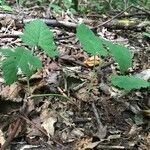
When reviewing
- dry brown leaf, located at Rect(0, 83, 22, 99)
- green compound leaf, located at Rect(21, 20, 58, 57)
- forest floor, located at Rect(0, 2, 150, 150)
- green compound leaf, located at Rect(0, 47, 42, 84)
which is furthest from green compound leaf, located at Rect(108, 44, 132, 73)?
dry brown leaf, located at Rect(0, 83, 22, 99)

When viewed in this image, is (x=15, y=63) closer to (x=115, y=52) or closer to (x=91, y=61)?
(x=115, y=52)

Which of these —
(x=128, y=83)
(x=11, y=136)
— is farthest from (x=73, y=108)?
(x=11, y=136)

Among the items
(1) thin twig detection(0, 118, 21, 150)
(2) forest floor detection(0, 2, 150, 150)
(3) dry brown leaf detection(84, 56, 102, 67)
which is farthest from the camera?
(3) dry brown leaf detection(84, 56, 102, 67)

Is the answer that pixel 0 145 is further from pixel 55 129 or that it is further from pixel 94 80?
pixel 94 80

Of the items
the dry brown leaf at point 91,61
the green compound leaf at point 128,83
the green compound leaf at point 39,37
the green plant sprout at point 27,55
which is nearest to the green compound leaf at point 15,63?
the green plant sprout at point 27,55

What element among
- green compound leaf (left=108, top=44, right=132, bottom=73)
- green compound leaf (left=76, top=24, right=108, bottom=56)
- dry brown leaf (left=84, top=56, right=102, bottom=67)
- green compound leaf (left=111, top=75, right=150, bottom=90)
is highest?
green compound leaf (left=76, top=24, right=108, bottom=56)

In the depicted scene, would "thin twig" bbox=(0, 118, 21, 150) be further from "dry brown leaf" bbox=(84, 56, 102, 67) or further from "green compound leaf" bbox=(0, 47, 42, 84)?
"dry brown leaf" bbox=(84, 56, 102, 67)
